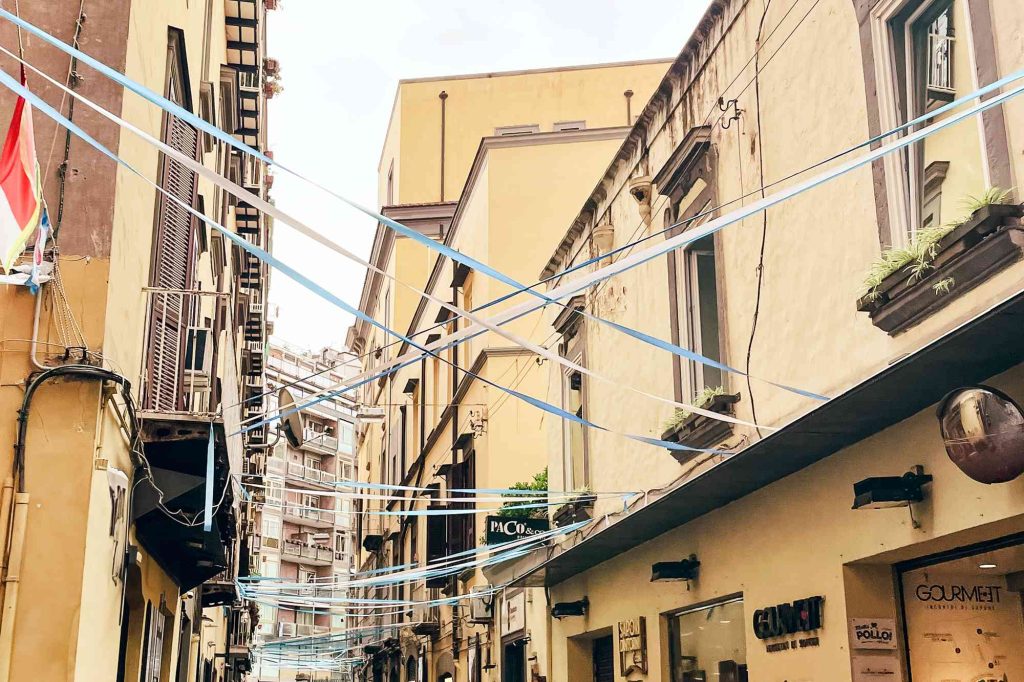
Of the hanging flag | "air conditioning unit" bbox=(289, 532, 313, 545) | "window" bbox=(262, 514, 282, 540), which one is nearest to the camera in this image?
the hanging flag

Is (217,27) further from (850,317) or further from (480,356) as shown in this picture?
(850,317)

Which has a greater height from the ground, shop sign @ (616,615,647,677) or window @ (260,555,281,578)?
window @ (260,555,281,578)

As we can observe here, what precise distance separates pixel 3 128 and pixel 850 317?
19.9 feet

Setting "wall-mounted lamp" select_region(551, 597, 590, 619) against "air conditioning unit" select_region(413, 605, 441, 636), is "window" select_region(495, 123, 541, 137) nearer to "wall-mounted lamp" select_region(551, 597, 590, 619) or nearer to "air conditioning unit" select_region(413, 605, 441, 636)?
"air conditioning unit" select_region(413, 605, 441, 636)

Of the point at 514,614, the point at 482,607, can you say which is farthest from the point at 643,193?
the point at 482,607

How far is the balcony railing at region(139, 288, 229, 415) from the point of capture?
31.1 ft

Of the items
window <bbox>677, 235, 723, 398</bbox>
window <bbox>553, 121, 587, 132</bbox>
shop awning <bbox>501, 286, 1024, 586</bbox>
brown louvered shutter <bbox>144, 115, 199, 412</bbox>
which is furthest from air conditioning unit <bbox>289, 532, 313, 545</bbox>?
window <bbox>677, 235, 723, 398</bbox>

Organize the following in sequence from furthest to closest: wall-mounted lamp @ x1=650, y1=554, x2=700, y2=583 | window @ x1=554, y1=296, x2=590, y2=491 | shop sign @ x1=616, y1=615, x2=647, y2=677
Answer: window @ x1=554, y1=296, x2=590, y2=491 < shop sign @ x1=616, y1=615, x2=647, y2=677 < wall-mounted lamp @ x1=650, y1=554, x2=700, y2=583

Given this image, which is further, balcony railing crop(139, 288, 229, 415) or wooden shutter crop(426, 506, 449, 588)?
wooden shutter crop(426, 506, 449, 588)

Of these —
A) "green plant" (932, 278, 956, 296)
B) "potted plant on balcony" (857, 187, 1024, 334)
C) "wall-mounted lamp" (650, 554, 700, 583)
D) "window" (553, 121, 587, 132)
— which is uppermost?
"window" (553, 121, 587, 132)

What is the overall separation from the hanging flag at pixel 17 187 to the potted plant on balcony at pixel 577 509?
8.01 metres

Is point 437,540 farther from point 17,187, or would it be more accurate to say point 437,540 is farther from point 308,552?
point 308,552

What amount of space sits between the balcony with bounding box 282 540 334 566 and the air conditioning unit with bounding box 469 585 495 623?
52651 mm

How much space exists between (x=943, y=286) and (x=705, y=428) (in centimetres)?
393
